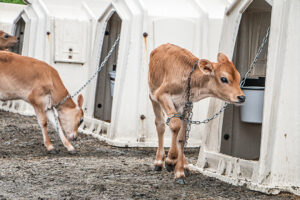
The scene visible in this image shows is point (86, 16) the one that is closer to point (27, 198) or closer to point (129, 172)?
point (129, 172)

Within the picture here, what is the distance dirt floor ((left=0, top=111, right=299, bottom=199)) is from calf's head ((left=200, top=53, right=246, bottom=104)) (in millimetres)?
994

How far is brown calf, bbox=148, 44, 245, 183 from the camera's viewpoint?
5520mm

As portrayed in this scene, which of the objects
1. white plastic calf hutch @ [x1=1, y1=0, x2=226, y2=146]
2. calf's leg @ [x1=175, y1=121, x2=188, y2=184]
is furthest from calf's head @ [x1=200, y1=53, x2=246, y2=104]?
white plastic calf hutch @ [x1=1, y1=0, x2=226, y2=146]

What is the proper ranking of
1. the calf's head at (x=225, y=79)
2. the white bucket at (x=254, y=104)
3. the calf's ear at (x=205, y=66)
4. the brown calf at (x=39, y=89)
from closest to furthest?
the calf's head at (x=225, y=79) → the calf's ear at (x=205, y=66) → the white bucket at (x=254, y=104) → the brown calf at (x=39, y=89)

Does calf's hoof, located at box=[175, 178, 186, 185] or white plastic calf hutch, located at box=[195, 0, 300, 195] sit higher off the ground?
white plastic calf hutch, located at box=[195, 0, 300, 195]

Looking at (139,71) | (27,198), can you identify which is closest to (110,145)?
(139,71)

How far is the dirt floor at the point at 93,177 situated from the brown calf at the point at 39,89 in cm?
42

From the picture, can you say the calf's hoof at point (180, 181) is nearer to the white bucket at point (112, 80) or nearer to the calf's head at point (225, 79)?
the calf's head at point (225, 79)

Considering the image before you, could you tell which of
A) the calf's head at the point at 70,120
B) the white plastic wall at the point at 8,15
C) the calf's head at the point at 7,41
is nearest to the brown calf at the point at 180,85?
the calf's head at the point at 70,120

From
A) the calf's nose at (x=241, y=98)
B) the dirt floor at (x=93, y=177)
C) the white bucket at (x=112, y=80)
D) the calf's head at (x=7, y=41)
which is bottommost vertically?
the dirt floor at (x=93, y=177)

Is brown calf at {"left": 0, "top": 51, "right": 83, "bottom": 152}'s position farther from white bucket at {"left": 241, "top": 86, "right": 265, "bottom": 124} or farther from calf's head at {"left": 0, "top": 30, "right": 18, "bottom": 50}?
calf's head at {"left": 0, "top": 30, "right": 18, "bottom": 50}

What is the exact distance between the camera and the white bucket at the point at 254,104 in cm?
656

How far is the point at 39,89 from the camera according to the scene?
848 cm

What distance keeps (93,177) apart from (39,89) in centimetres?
277
